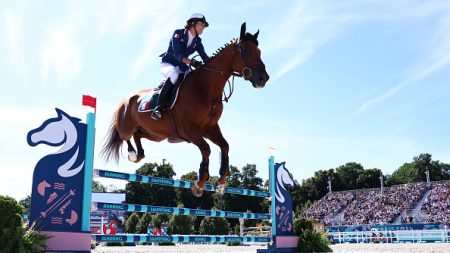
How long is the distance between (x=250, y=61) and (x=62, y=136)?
9.51ft

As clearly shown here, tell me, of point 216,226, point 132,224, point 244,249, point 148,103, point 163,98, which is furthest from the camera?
point 132,224

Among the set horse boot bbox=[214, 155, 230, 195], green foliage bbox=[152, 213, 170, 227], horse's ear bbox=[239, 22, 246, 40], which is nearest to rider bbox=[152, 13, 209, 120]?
horse's ear bbox=[239, 22, 246, 40]

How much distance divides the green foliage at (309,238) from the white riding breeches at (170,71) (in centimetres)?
584

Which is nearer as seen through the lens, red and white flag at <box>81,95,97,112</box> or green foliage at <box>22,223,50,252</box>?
green foliage at <box>22,223,50,252</box>

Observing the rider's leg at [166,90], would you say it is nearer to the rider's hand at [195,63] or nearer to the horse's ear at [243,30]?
the rider's hand at [195,63]

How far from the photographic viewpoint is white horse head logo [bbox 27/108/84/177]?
219 inches

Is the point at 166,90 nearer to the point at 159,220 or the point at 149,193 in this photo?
the point at 159,220

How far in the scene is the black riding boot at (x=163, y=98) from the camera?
4.86m

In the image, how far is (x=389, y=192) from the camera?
1702 inches

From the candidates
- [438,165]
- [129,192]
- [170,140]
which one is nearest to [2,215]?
[170,140]

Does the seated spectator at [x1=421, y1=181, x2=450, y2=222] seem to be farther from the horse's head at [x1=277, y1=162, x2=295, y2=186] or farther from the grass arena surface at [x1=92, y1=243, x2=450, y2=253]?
the horse's head at [x1=277, y1=162, x2=295, y2=186]

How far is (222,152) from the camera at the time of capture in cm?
499

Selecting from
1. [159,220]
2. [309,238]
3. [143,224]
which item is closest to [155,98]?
[309,238]

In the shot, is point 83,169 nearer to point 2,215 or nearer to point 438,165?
point 2,215
